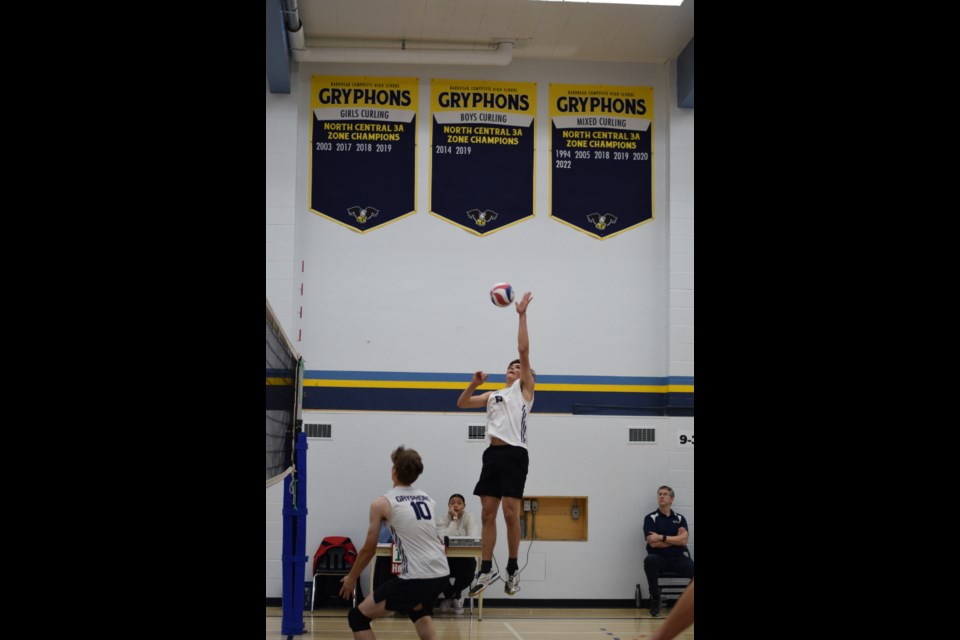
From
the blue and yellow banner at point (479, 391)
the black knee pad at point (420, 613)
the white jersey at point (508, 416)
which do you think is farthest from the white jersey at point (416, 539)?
the blue and yellow banner at point (479, 391)

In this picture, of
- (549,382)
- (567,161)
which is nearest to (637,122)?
(567,161)

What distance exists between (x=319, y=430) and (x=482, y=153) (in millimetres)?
4354

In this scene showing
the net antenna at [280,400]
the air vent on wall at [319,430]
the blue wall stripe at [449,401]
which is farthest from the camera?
the blue wall stripe at [449,401]

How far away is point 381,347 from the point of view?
12094mm

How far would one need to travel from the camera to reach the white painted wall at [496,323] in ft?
38.8

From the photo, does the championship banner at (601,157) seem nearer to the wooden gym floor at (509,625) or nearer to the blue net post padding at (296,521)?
the wooden gym floor at (509,625)

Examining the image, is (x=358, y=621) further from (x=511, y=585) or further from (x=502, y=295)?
(x=502, y=295)

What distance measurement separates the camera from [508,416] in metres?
8.94

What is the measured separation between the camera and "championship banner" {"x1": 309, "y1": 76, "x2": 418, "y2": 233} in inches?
483

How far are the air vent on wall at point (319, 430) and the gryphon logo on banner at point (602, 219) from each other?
14.8 feet

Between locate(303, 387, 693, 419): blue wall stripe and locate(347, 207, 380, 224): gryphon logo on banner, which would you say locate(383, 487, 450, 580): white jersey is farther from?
locate(347, 207, 380, 224): gryphon logo on banner

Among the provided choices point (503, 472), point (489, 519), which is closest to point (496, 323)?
point (503, 472)
